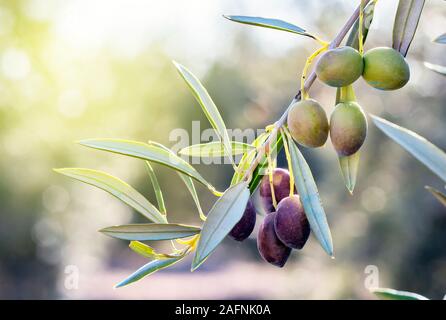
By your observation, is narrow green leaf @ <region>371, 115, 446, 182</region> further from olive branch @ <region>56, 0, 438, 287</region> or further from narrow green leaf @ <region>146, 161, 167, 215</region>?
narrow green leaf @ <region>146, 161, 167, 215</region>

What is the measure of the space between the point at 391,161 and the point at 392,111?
45cm

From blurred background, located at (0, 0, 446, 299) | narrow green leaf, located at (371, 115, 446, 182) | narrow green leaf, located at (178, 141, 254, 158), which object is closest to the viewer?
narrow green leaf, located at (371, 115, 446, 182)

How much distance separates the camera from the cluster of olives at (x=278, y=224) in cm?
49

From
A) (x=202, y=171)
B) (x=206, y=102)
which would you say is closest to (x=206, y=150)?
(x=206, y=102)

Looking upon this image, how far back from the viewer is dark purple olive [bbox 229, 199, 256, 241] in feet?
1.66

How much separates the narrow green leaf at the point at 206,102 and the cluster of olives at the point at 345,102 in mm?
103

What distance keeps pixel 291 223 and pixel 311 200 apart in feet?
0.11

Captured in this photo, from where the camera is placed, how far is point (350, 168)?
536 millimetres

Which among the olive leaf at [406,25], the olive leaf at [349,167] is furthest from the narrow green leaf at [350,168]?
the olive leaf at [406,25]

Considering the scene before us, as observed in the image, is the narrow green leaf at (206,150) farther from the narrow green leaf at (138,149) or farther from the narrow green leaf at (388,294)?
the narrow green leaf at (388,294)

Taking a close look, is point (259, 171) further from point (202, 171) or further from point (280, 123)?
point (202, 171)

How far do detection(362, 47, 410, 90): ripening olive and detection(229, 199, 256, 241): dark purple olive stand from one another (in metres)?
0.15

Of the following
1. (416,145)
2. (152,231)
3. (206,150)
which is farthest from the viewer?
(206,150)

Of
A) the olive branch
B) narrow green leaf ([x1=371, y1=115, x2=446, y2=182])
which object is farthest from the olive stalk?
narrow green leaf ([x1=371, y1=115, x2=446, y2=182])
